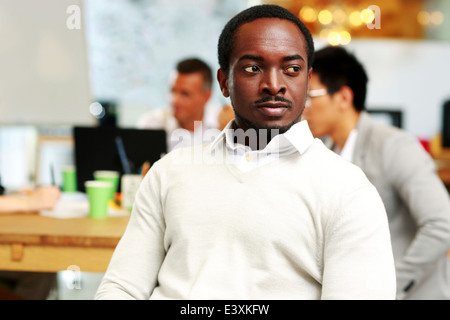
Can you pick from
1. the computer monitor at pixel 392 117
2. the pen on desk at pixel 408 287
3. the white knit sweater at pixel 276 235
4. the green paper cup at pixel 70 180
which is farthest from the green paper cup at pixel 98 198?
the computer monitor at pixel 392 117

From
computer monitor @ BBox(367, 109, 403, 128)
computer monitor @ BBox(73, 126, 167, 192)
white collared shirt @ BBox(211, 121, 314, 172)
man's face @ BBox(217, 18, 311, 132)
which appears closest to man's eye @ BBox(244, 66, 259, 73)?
man's face @ BBox(217, 18, 311, 132)

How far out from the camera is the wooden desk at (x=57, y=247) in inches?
52.3

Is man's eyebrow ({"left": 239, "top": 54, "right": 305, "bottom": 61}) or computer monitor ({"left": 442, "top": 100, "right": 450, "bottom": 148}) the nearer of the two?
man's eyebrow ({"left": 239, "top": 54, "right": 305, "bottom": 61})

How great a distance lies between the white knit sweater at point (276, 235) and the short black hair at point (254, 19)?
18 centimetres

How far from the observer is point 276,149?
0.88 metres

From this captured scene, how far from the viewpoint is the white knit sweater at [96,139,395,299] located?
2.59ft

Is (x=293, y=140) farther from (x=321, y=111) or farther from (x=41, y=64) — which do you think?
(x=41, y=64)

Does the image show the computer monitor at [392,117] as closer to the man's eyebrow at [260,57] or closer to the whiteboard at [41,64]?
the whiteboard at [41,64]

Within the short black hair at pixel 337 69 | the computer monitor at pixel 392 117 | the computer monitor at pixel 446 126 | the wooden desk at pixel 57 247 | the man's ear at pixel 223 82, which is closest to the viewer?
the man's ear at pixel 223 82

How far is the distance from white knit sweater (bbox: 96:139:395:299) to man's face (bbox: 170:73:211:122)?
1981 mm

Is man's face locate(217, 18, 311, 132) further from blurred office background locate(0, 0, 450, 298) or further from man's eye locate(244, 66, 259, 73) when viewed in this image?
blurred office background locate(0, 0, 450, 298)


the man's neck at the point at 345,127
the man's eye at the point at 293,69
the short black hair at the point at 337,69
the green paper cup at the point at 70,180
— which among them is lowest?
the green paper cup at the point at 70,180
